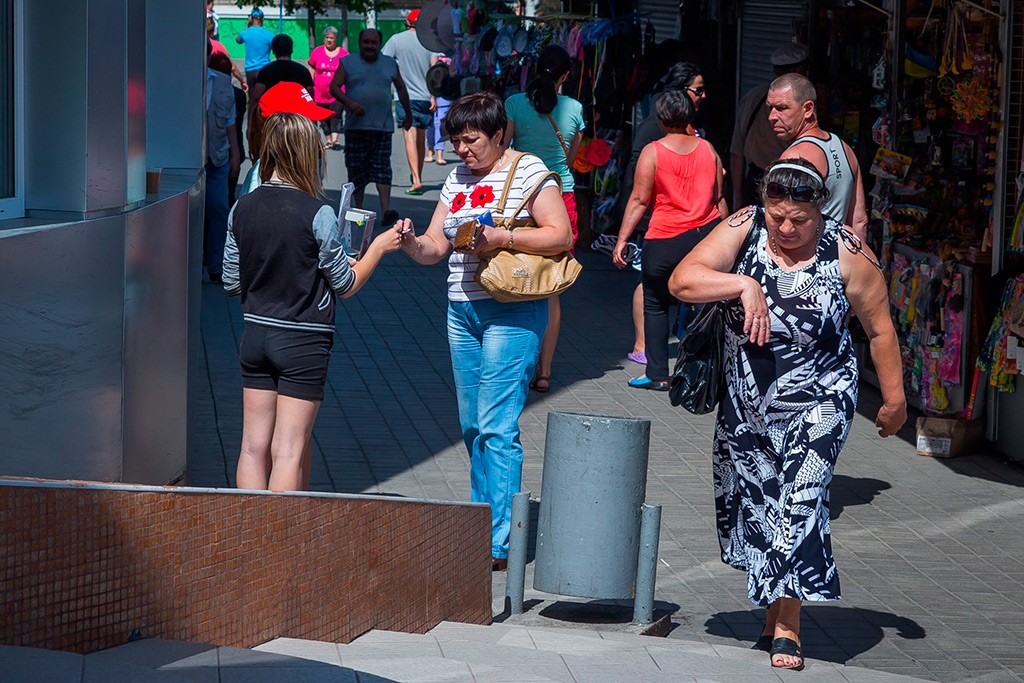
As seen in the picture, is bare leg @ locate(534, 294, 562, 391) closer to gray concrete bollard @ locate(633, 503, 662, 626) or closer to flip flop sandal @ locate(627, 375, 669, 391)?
flip flop sandal @ locate(627, 375, 669, 391)

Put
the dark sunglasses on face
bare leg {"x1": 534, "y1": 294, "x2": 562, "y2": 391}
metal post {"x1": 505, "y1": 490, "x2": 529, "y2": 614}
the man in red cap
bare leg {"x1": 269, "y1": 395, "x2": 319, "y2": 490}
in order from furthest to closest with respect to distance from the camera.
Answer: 1. the man in red cap
2. bare leg {"x1": 534, "y1": 294, "x2": 562, "y2": 391}
3. bare leg {"x1": 269, "y1": 395, "x2": 319, "y2": 490}
4. metal post {"x1": 505, "y1": 490, "x2": 529, "y2": 614}
5. the dark sunglasses on face

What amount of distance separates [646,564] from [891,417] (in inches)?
38.3

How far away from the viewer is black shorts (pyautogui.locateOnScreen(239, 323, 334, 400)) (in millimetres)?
5332

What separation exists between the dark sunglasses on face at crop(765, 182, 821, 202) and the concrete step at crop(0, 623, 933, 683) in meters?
1.48

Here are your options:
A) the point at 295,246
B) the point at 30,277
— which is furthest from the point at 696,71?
the point at 30,277

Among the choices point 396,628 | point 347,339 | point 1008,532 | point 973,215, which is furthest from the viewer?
point 347,339

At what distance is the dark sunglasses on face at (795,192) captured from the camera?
4.70 m

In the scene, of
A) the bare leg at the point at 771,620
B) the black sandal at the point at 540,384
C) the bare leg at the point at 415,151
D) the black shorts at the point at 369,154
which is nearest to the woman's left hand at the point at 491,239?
the bare leg at the point at 771,620

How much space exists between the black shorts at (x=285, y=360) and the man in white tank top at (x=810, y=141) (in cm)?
246

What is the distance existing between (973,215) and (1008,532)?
239 cm

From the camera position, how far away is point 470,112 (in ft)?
18.2

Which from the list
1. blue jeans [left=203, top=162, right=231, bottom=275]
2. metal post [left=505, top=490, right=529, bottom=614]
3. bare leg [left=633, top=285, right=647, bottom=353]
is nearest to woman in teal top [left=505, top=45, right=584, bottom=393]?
bare leg [left=633, top=285, right=647, bottom=353]

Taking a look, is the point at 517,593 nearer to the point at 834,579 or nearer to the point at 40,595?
the point at 834,579

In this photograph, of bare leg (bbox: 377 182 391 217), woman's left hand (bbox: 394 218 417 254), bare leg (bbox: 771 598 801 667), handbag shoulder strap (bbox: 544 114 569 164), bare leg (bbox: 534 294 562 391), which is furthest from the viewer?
bare leg (bbox: 377 182 391 217)
